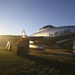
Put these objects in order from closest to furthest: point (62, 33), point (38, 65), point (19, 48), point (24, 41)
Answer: point (38, 65) → point (19, 48) → point (24, 41) → point (62, 33)

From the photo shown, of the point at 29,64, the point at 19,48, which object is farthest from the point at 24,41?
the point at 29,64

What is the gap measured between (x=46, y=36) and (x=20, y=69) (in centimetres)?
1574

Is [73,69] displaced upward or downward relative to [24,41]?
downward

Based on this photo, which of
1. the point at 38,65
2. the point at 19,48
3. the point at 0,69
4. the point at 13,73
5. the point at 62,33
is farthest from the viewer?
the point at 62,33

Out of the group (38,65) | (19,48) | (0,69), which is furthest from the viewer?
(19,48)

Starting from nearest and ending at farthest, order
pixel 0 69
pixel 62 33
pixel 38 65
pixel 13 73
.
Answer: pixel 13 73 → pixel 0 69 → pixel 38 65 → pixel 62 33

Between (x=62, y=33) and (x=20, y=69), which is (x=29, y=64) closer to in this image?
(x=20, y=69)

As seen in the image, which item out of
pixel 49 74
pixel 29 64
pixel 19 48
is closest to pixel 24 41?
pixel 19 48

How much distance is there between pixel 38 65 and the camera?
43.3 feet

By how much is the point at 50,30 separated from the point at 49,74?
53.0ft

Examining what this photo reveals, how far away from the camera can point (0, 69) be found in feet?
38.8

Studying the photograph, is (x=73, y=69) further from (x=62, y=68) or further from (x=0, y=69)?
(x=0, y=69)

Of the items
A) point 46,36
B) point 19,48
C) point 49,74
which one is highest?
point 46,36

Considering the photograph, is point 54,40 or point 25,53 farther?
point 54,40
